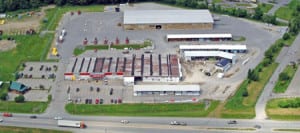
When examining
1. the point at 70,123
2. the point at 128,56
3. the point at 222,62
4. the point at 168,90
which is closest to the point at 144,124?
the point at 168,90

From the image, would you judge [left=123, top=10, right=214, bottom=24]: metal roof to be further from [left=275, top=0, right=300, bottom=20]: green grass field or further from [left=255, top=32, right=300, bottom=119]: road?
[left=255, top=32, right=300, bottom=119]: road

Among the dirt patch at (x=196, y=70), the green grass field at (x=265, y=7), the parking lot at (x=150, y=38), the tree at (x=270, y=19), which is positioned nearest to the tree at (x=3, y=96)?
the parking lot at (x=150, y=38)

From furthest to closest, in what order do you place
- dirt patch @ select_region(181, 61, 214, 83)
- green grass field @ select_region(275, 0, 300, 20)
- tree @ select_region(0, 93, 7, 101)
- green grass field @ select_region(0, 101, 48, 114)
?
green grass field @ select_region(275, 0, 300, 20)
dirt patch @ select_region(181, 61, 214, 83)
tree @ select_region(0, 93, 7, 101)
green grass field @ select_region(0, 101, 48, 114)

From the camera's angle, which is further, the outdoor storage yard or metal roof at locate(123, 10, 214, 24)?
metal roof at locate(123, 10, 214, 24)

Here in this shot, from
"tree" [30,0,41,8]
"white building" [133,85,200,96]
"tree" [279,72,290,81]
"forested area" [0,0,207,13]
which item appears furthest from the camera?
"tree" [30,0,41,8]

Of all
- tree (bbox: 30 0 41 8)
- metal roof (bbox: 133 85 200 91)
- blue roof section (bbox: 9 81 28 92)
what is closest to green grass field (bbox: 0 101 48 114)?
blue roof section (bbox: 9 81 28 92)

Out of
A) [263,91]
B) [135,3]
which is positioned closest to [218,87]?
[263,91]

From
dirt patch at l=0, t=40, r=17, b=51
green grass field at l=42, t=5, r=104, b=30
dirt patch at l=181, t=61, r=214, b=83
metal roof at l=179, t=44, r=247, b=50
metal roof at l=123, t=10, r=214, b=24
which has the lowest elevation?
dirt patch at l=0, t=40, r=17, b=51

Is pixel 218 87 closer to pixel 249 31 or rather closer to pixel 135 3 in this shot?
pixel 249 31
